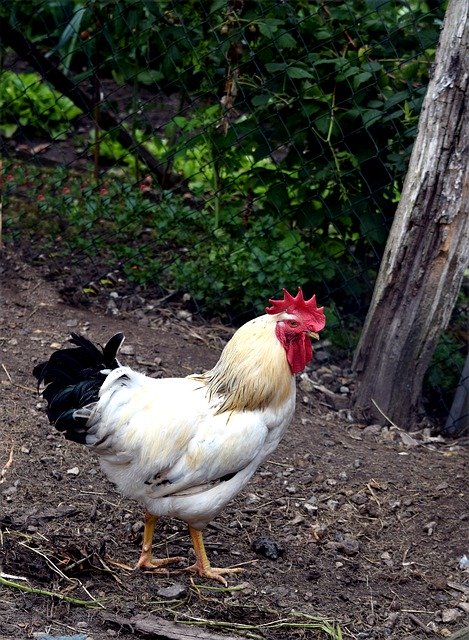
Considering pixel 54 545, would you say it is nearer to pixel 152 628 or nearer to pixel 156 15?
pixel 152 628

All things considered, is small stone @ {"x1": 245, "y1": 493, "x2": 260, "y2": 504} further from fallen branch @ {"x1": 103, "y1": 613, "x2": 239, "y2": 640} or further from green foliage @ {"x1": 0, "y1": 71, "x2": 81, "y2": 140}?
green foliage @ {"x1": 0, "y1": 71, "x2": 81, "y2": 140}

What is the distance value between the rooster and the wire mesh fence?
1.83 m

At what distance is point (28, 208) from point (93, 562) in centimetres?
361

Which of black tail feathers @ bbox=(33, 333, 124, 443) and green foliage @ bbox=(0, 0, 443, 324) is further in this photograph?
green foliage @ bbox=(0, 0, 443, 324)

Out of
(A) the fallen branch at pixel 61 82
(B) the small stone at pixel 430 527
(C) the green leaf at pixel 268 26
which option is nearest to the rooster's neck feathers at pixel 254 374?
(B) the small stone at pixel 430 527

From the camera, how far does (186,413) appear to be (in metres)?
3.86

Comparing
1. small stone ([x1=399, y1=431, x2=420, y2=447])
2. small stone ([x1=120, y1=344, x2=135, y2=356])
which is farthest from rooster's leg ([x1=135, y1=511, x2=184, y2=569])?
small stone ([x1=399, y1=431, x2=420, y2=447])

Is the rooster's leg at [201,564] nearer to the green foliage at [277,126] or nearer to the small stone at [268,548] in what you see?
the small stone at [268,548]

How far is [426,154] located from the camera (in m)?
4.81

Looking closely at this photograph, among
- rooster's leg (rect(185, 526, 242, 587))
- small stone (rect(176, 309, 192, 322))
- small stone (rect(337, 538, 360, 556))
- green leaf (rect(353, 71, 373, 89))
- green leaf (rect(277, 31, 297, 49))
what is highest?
green leaf (rect(277, 31, 297, 49))

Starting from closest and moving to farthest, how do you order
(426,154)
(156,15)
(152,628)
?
(152,628) → (426,154) → (156,15)

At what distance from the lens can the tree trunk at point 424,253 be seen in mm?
4699

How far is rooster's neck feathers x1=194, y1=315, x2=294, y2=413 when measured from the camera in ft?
12.7

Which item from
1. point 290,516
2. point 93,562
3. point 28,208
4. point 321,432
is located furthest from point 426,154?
point 28,208
